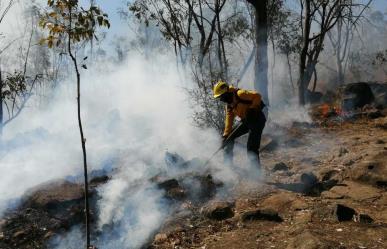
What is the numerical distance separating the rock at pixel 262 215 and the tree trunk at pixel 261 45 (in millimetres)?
5449

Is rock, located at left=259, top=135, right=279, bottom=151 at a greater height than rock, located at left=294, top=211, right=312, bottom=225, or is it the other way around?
rock, located at left=259, top=135, right=279, bottom=151

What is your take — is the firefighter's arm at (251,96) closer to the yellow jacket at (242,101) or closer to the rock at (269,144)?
the yellow jacket at (242,101)

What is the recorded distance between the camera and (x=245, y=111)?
7082mm

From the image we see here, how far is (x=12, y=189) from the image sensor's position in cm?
738

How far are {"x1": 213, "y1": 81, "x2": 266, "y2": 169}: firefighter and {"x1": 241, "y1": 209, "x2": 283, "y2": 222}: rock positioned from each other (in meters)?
1.87

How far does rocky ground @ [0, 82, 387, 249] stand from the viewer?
4.85 m

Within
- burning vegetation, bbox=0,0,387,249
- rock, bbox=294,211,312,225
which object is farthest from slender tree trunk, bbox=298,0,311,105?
rock, bbox=294,211,312,225

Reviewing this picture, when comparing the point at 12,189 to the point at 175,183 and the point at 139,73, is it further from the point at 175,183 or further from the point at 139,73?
the point at 139,73

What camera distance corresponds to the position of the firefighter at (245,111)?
271 inches

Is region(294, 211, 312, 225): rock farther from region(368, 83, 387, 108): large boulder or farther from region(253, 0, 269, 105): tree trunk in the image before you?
region(368, 83, 387, 108): large boulder

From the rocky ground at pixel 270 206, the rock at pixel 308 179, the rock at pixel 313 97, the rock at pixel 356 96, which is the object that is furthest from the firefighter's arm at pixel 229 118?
the rock at pixel 313 97

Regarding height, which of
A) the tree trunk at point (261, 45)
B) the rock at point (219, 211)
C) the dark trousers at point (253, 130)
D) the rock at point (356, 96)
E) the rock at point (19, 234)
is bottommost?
the rock at point (19, 234)

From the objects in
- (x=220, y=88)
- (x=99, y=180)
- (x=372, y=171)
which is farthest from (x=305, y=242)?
(x=99, y=180)

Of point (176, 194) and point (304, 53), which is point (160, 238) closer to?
point (176, 194)
